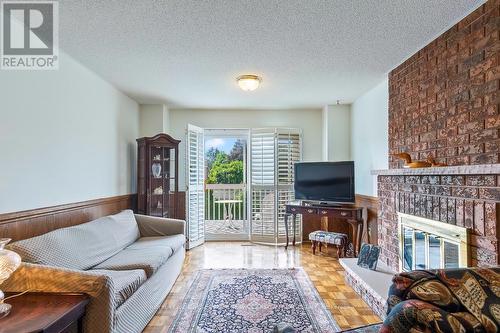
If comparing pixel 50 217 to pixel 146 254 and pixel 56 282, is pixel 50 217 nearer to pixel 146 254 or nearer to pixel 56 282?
pixel 146 254

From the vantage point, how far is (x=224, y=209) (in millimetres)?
6422

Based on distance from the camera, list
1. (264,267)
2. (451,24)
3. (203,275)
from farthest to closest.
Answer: (264,267), (203,275), (451,24)

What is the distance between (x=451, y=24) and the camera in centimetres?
246

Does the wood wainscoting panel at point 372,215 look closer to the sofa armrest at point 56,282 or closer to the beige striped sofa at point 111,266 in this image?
the beige striped sofa at point 111,266

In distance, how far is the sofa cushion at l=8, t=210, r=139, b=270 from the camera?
7.08ft

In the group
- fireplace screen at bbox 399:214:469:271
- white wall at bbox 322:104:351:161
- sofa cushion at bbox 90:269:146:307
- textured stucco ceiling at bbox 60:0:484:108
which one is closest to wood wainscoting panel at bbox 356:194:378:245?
white wall at bbox 322:104:351:161

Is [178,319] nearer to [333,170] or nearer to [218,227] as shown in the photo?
[333,170]

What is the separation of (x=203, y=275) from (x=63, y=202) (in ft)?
5.83

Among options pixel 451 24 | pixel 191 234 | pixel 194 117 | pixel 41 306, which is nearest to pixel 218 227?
pixel 191 234

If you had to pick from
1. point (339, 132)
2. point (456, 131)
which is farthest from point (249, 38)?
point (339, 132)

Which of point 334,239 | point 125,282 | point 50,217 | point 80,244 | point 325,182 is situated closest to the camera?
point 125,282

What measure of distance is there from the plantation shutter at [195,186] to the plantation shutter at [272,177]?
0.93m

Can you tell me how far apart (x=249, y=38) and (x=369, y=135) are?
259 cm

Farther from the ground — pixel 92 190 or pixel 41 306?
pixel 92 190
